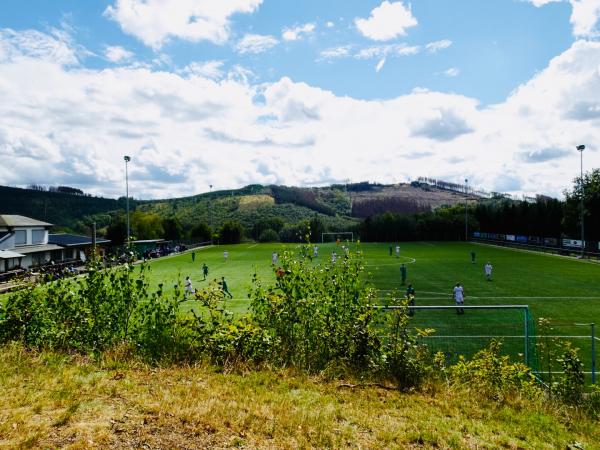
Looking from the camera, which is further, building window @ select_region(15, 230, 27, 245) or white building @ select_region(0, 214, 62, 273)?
building window @ select_region(15, 230, 27, 245)

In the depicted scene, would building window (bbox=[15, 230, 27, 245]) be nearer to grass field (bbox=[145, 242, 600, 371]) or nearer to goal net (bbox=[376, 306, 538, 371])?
grass field (bbox=[145, 242, 600, 371])

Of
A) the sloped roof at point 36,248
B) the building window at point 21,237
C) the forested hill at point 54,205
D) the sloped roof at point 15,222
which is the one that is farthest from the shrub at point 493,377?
the forested hill at point 54,205

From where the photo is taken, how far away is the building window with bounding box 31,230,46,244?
179ft

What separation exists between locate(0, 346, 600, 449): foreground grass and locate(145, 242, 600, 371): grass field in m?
1.68

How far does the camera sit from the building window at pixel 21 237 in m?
51.2

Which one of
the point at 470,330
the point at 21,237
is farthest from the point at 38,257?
the point at 470,330

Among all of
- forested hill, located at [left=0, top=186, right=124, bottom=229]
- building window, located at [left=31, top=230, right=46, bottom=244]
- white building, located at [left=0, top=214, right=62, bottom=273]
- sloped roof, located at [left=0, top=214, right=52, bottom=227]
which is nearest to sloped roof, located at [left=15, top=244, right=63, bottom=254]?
white building, located at [left=0, top=214, right=62, bottom=273]

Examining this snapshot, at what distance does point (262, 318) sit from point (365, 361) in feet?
6.11

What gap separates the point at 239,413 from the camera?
506 cm

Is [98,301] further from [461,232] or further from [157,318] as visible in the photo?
[461,232]

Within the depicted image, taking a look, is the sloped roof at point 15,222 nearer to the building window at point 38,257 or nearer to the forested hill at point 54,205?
the building window at point 38,257

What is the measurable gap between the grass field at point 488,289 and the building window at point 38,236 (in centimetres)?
1687

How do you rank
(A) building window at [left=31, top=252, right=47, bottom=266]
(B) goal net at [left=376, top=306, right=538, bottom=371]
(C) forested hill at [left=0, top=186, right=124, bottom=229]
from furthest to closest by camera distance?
1. (C) forested hill at [left=0, top=186, right=124, bottom=229]
2. (A) building window at [left=31, top=252, right=47, bottom=266]
3. (B) goal net at [left=376, top=306, right=538, bottom=371]

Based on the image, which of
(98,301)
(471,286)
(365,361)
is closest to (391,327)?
(365,361)
